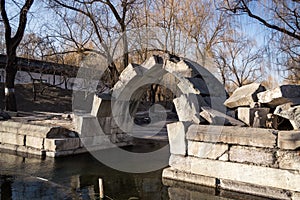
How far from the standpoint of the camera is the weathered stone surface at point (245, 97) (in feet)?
17.4

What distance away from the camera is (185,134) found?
5.30 metres

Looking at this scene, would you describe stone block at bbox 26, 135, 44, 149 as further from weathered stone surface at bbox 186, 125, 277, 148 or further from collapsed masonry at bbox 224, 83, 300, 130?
collapsed masonry at bbox 224, 83, 300, 130

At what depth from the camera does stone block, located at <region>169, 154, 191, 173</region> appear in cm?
529

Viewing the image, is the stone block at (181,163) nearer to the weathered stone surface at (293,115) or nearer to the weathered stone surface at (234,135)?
the weathered stone surface at (234,135)

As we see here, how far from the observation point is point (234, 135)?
4.66 meters

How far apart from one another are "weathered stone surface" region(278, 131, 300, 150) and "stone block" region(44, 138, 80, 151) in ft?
17.3

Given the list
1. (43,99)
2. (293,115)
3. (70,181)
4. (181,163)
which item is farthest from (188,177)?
(43,99)

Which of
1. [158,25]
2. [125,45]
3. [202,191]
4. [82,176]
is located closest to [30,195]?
[82,176]

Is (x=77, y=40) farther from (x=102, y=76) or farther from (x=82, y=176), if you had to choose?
(x=82, y=176)

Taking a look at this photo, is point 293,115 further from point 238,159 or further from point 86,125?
point 86,125

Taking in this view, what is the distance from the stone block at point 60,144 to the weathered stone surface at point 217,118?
12.8 ft

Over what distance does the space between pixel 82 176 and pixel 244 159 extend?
10.3 feet

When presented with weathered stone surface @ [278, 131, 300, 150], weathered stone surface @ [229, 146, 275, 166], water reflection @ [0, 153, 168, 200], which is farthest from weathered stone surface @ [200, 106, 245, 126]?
water reflection @ [0, 153, 168, 200]

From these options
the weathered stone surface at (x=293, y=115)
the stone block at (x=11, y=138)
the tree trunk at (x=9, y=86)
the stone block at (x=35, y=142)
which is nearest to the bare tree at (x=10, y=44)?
the tree trunk at (x=9, y=86)
